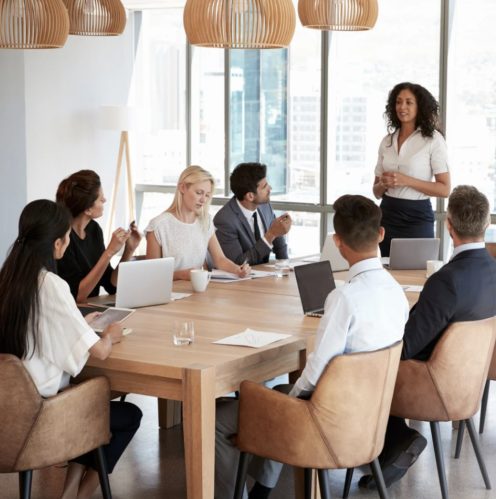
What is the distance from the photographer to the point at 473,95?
296 inches

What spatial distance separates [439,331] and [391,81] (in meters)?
5.21

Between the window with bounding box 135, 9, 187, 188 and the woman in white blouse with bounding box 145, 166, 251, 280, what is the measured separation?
15.6 feet

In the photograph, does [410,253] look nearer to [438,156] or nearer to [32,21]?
[438,156]

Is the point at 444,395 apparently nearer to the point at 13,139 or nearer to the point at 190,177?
the point at 190,177

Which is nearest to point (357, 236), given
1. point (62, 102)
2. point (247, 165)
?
point (247, 165)

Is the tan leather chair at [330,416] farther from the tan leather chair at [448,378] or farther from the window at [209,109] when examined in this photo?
the window at [209,109]

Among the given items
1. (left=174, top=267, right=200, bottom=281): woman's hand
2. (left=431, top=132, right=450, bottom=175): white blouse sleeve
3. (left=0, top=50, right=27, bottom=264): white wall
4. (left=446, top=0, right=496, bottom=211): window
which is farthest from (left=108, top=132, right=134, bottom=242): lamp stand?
(left=174, top=267, right=200, bottom=281): woman's hand

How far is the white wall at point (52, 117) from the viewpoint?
25.7 feet

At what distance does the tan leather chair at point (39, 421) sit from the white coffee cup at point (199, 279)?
1.33 meters

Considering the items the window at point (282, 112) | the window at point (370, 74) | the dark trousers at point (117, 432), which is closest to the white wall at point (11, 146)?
the window at point (282, 112)

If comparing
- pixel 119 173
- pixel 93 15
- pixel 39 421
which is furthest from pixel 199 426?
pixel 119 173

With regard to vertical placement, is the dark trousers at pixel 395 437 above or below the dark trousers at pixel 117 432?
below

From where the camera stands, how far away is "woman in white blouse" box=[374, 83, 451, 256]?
17.9 ft

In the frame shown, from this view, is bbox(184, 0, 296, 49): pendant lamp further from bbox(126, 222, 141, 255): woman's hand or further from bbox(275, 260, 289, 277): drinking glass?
bbox(275, 260, 289, 277): drinking glass
